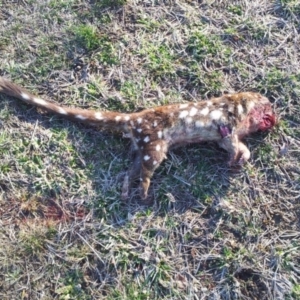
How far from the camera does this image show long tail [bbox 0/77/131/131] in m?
5.53

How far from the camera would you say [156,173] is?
5488 millimetres

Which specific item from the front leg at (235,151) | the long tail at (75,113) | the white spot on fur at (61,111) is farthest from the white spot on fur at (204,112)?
the white spot on fur at (61,111)

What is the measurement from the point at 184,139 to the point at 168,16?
1.63 m

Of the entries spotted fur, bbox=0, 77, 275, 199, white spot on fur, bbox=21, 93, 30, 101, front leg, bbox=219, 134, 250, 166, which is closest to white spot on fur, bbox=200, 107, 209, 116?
spotted fur, bbox=0, 77, 275, 199

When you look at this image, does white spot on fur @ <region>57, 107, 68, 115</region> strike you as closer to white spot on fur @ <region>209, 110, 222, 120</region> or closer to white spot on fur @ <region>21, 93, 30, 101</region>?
white spot on fur @ <region>21, 93, 30, 101</region>

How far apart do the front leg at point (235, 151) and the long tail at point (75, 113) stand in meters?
1.00

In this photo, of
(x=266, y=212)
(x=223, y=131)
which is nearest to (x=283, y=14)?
(x=223, y=131)

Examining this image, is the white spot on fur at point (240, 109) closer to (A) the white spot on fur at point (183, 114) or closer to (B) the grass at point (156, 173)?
(B) the grass at point (156, 173)

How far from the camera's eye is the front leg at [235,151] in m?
5.45

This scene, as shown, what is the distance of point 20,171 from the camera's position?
5539 millimetres

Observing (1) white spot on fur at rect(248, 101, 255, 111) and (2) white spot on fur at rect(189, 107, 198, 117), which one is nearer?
(2) white spot on fur at rect(189, 107, 198, 117)

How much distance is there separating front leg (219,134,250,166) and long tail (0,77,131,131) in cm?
100

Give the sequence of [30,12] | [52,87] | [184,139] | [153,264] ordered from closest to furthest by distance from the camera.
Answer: [153,264]
[184,139]
[52,87]
[30,12]

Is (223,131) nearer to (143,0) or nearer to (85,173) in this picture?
(85,173)
